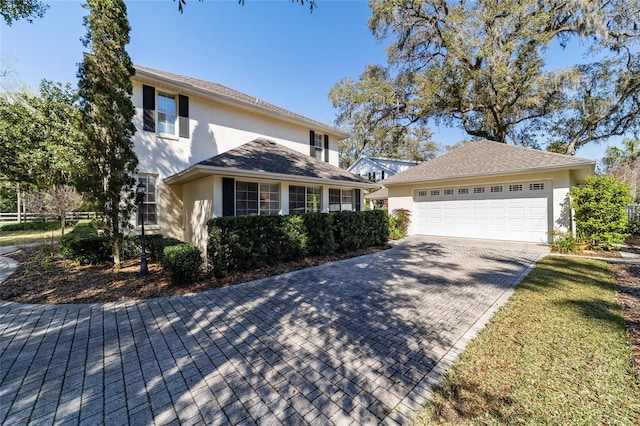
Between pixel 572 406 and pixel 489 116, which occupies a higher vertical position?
pixel 489 116

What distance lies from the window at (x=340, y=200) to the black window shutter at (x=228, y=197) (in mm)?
4621

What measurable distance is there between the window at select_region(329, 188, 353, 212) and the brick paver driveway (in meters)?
6.06

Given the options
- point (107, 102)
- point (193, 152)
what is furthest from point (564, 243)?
point (107, 102)

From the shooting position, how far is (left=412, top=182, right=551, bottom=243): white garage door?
10.9 metres

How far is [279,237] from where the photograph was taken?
7578mm

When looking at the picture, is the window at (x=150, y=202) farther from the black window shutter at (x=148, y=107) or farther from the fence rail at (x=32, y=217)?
the fence rail at (x=32, y=217)

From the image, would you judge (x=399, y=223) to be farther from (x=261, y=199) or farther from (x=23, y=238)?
(x=23, y=238)

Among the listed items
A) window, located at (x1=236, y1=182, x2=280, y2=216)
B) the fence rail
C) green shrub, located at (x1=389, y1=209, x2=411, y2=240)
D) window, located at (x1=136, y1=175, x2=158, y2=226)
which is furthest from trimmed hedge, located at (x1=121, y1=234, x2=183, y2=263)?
the fence rail

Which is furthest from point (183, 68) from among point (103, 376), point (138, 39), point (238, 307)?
point (103, 376)

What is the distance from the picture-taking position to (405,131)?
19562 mm

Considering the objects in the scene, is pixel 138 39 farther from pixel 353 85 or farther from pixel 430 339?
pixel 353 85

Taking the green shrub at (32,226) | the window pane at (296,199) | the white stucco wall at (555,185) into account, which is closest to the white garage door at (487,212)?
the white stucco wall at (555,185)

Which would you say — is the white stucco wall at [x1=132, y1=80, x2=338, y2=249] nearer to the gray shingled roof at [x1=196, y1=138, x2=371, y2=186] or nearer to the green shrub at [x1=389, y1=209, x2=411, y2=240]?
the gray shingled roof at [x1=196, y1=138, x2=371, y2=186]

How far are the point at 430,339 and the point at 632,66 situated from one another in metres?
22.9
